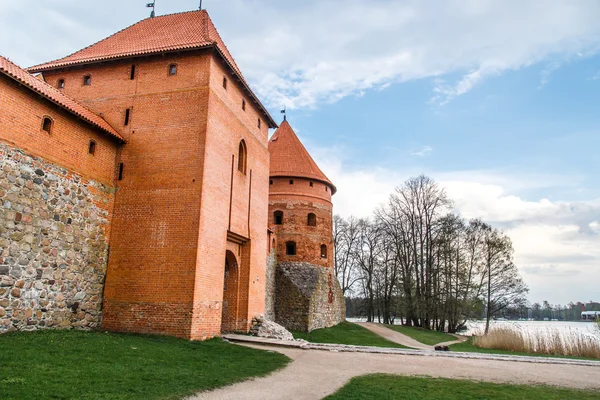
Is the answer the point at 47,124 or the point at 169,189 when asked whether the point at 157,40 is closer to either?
the point at 47,124

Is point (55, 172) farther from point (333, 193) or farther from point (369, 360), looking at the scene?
point (333, 193)

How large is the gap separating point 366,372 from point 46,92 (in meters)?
10.1

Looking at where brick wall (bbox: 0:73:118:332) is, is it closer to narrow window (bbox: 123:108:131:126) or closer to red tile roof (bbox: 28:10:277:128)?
narrow window (bbox: 123:108:131:126)

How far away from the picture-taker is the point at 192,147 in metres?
12.6

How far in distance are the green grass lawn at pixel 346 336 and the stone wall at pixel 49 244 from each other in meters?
10.7

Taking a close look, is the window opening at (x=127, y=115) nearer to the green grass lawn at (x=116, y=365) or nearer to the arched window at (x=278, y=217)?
the green grass lawn at (x=116, y=365)

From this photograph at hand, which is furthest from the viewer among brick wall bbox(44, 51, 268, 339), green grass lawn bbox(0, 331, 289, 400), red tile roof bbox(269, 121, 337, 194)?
red tile roof bbox(269, 121, 337, 194)

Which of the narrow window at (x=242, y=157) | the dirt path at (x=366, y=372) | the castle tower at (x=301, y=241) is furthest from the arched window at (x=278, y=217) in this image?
the dirt path at (x=366, y=372)

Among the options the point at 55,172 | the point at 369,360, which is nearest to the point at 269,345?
the point at 369,360

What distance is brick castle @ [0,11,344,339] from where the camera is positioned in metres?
9.88

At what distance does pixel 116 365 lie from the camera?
7.26 meters

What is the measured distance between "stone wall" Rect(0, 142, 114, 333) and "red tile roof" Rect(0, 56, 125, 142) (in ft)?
5.02

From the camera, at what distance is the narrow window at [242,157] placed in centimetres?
1569

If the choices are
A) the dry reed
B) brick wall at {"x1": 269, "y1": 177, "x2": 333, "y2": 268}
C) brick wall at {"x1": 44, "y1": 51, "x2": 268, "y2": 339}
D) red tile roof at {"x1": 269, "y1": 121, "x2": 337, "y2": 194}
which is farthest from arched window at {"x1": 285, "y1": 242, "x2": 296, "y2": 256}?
the dry reed
